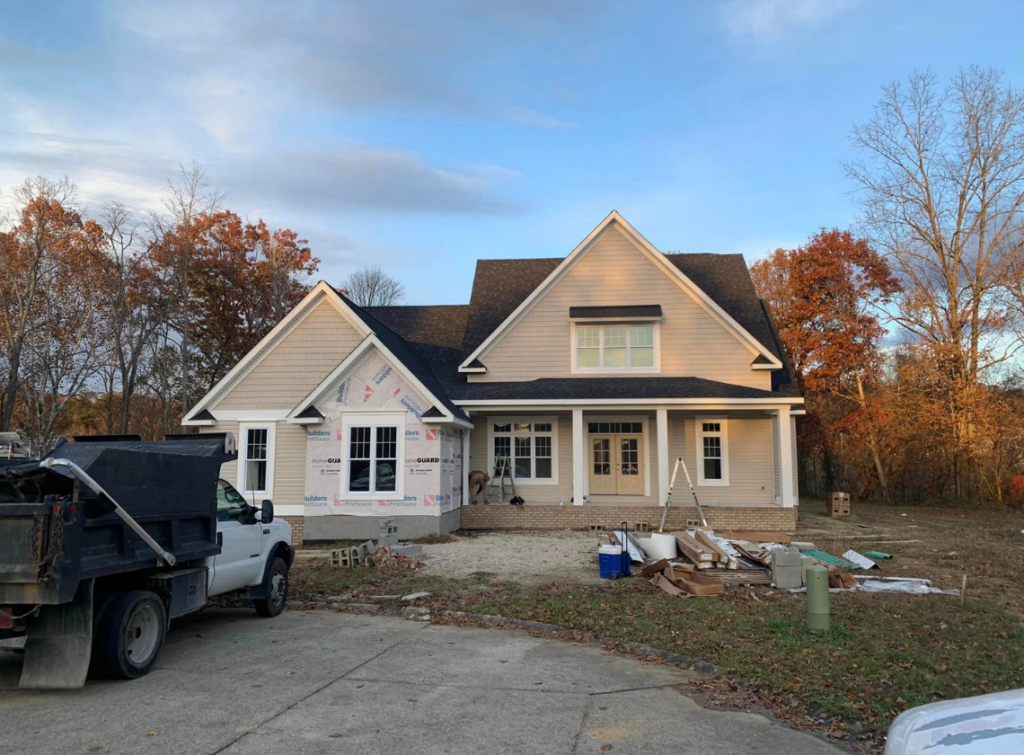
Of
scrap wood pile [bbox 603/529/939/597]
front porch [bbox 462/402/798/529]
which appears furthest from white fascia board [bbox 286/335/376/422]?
scrap wood pile [bbox 603/529/939/597]

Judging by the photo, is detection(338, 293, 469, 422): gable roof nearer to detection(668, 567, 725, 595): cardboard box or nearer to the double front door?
the double front door

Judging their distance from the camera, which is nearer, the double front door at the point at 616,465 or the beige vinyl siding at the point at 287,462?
the beige vinyl siding at the point at 287,462

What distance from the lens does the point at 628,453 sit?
2138cm

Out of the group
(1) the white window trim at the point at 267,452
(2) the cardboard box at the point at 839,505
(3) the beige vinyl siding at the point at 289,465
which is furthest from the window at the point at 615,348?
(1) the white window trim at the point at 267,452

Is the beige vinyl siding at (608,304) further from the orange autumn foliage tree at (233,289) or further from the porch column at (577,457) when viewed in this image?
the orange autumn foliage tree at (233,289)

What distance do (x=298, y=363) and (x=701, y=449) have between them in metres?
11.6

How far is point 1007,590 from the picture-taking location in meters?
10.6

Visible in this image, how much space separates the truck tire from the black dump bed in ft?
1.05

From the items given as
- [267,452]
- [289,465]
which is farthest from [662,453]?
[267,452]

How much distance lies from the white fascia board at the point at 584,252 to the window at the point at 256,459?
5.70 meters

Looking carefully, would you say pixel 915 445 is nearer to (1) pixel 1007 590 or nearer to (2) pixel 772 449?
(2) pixel 772 449

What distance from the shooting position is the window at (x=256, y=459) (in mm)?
18562

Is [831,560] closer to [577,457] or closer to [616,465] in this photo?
[577,457]

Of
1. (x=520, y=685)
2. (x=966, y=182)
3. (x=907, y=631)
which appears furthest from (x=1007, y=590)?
(x=966, y=182)
